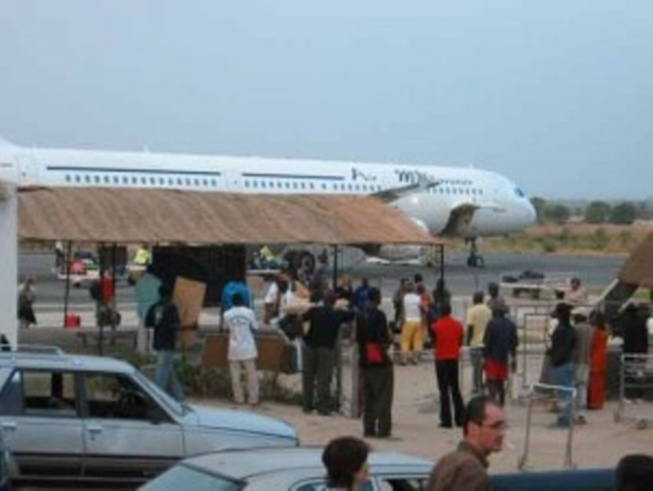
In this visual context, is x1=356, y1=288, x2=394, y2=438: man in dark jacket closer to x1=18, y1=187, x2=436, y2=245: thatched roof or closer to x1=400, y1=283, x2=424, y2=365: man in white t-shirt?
x1=18, y1=187, x2=436, y2=245: thatched roof

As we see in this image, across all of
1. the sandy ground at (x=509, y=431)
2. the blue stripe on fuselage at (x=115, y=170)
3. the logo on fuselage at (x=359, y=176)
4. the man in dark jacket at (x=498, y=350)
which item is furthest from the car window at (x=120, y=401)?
the logo on fuselage at (x=359, y=176)

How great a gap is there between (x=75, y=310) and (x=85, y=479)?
2944 cm

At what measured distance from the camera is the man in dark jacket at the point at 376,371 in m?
19.8

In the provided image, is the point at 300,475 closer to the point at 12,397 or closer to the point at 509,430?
the point at 12,397

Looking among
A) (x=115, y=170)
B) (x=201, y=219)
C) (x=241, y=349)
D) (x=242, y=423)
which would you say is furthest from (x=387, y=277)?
(x=242, y=423)

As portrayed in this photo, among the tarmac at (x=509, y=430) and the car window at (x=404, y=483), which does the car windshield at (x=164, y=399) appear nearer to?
the tarmac at (x=509, y=430)

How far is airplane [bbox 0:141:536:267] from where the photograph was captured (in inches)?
1937

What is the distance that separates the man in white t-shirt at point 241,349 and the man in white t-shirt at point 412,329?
20.2ft

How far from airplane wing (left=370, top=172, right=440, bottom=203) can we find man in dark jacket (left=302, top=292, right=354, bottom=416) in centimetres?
3323

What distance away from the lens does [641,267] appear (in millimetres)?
23516

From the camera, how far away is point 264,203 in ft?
101

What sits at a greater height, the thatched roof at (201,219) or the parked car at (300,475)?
the thatched roof at (201,219)

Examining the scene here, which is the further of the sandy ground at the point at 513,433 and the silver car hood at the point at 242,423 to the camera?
the sandy ground at the point at 513,433

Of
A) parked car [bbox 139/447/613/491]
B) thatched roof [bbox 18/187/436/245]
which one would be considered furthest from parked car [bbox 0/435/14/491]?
thatched roof [bbox 18/187/436/245]
